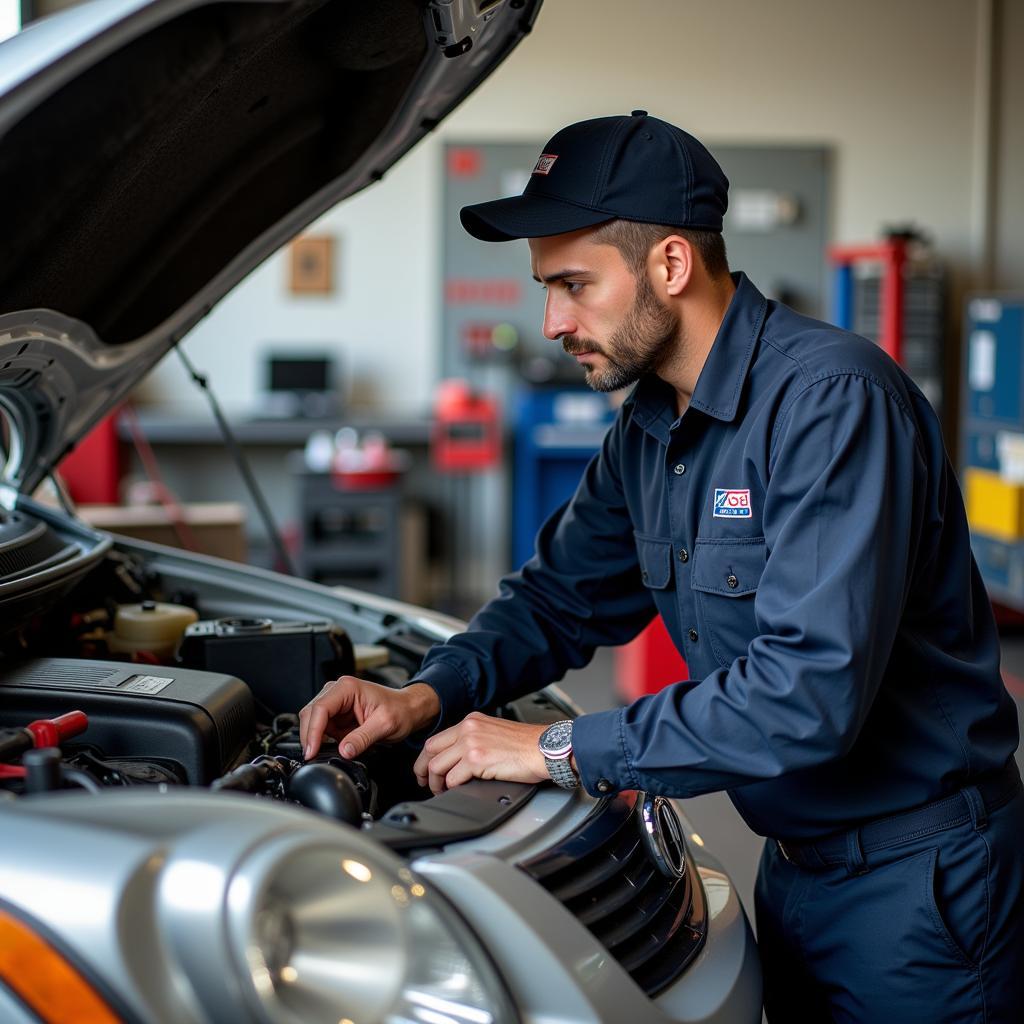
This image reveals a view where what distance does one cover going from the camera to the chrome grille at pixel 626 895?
113cm

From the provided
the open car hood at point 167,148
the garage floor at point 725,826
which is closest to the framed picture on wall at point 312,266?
the garage floor at point 725,826

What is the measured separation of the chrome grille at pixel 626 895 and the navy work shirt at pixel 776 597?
0.07 m

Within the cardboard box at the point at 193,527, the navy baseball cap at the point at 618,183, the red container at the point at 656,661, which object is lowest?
the red container at the point at 656,661

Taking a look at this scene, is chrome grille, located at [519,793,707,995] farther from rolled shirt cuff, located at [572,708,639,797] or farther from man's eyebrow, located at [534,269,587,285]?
man's eyebrow, located at [534,269,587,285]

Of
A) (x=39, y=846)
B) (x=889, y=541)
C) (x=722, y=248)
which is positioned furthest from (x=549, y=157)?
(x=39, y=846)

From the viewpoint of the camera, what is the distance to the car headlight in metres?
0.82

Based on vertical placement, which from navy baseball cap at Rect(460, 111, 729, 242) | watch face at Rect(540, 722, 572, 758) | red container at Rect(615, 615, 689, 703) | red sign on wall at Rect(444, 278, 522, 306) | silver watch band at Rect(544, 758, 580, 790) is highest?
red sign on wall at Rect(444, 278, 522, 306)

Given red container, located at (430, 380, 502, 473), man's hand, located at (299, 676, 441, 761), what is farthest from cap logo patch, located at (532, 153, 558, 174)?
red container, located at (430, 380, 502, 473)

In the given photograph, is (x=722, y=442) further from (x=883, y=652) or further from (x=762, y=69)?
(x=762, y=69)

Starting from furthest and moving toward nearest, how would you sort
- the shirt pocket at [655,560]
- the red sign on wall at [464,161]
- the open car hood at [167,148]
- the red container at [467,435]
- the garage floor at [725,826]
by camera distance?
the red sign on wall at [464,161], the red container at [467,435], the garage floor at [725,826], the shirt pocket at [655,560], the open car hood at [167,148]

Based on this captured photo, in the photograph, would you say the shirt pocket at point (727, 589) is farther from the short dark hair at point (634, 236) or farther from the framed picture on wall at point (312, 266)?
the framed picture on wall at point (312, 266)

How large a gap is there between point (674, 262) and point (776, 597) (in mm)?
435

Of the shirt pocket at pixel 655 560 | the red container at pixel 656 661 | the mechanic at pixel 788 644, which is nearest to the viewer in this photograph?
the mechanic at pixel 788 644

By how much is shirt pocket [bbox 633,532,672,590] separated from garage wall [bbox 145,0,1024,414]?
563 centimetres
